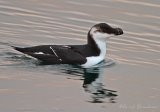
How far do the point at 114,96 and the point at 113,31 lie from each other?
2.80 meters

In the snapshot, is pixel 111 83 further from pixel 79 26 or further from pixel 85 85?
pixel 79 26

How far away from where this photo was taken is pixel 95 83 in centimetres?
1510

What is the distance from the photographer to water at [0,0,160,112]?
526 inches

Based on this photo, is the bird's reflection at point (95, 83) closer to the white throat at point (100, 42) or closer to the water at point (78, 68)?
the water at point (78, 68)

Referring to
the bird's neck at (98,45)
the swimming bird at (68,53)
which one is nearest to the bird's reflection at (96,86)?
the swimming bird at (68,53)

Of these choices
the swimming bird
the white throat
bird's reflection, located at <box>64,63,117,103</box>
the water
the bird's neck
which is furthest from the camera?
the bird's neck

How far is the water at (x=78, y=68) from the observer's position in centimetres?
1336

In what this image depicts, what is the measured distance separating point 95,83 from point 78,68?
3.14 feet

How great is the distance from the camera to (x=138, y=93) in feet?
46.6

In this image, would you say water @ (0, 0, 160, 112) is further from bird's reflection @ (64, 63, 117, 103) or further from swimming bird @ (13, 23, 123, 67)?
swimming bird @ (13, 23, 123, 67)

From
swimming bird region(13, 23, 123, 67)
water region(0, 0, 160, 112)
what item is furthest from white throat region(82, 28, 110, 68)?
water region(0, 0, 160, 112)

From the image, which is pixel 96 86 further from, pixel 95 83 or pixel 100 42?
pixel 100 42

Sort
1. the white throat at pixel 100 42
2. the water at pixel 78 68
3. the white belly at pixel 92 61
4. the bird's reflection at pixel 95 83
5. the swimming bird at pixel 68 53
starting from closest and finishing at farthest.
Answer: the water at pixel 78 68 < the bird's reflection at pixel 95 83 < the swimming bird at pixel 68 53 < the white belly at pixel 92 61 < the white throat at pixel 100 42

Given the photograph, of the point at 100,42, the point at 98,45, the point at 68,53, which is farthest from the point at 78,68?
the point at 100,42
